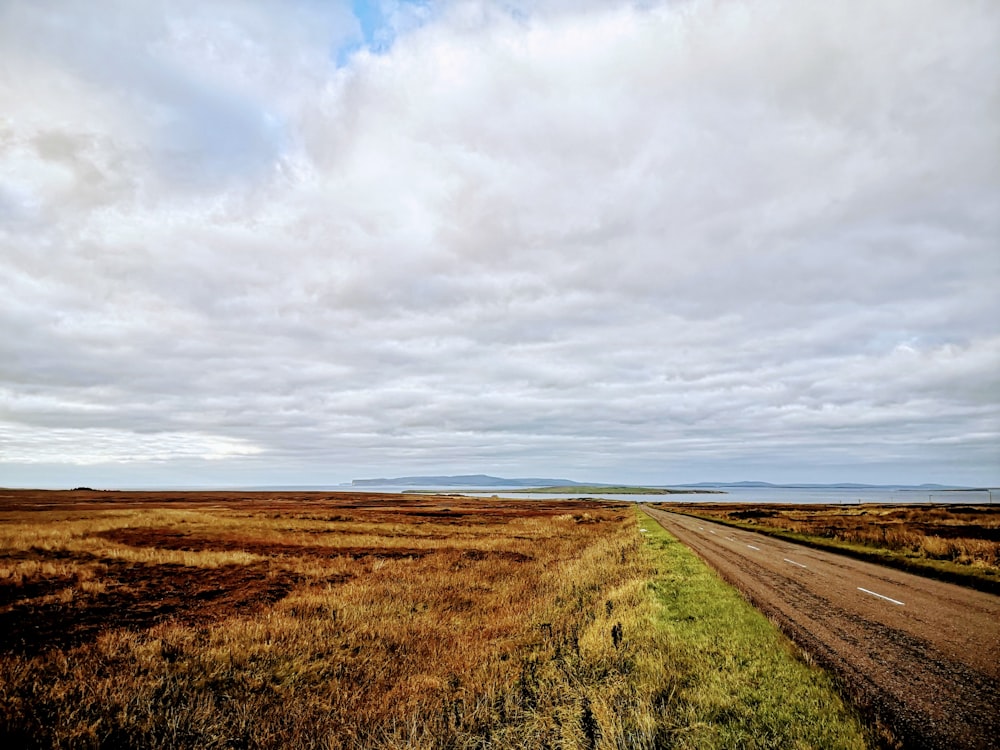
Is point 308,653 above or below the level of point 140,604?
above

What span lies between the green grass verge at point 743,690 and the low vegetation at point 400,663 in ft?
0.11

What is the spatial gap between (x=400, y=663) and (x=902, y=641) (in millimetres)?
9890

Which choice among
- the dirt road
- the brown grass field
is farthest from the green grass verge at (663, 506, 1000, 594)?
the brown grass field

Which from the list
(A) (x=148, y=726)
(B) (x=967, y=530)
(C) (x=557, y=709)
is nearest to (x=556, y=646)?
(C) (x=557, y=709)

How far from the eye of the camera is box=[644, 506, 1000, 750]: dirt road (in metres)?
6.69

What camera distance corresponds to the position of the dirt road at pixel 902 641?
669cm

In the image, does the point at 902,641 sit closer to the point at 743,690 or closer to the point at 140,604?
the point at 743,690

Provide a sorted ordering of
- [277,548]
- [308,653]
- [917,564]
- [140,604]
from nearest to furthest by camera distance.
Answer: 1. [308,653]
2. [140,604]
3. [917,564]
4. [277,548]

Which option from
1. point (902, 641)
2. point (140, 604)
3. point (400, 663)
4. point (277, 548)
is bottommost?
point (277, 548)

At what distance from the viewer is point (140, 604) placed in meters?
15.8

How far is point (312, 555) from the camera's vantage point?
27.4 metres

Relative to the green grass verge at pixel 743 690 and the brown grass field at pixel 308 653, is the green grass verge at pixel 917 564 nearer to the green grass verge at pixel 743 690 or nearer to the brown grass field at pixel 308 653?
the green grass verge at pixel 743 690

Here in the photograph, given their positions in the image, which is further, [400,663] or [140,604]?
[140,604]

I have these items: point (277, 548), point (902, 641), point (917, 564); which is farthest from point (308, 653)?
point (917, 564)
